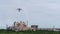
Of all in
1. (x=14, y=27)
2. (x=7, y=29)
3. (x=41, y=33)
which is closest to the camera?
(x=41, y=33)

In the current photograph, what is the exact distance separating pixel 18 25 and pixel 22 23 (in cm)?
146

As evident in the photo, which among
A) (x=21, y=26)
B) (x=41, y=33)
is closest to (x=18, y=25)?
(x=21, y=26)

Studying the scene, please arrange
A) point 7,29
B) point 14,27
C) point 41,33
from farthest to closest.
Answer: point 14,27 < point 7,29 < point 41,33

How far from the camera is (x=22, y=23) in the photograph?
40406 mm

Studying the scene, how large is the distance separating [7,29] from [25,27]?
5459mm

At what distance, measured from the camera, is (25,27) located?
134ft

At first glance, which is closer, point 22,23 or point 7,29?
point 7,29

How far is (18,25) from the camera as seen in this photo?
4134 centimetres

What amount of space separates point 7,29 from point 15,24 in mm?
3692

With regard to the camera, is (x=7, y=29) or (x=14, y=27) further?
(x=14, y=27)

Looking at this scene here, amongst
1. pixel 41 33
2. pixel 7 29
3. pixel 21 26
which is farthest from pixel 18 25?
pixel 41 33

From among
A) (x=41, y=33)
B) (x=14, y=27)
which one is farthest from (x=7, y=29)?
(x=41, y=33)

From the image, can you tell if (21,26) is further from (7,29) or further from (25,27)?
(7,29)

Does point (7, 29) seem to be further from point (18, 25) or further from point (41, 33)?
point (41, 33)
